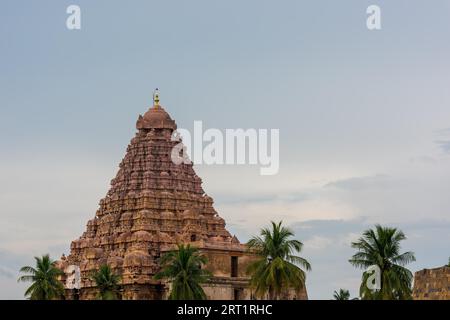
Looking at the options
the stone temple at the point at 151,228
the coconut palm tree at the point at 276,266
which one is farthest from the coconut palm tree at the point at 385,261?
the stone temple at the point at 151,228

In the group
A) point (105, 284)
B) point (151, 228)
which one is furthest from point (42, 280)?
point (151, 228)

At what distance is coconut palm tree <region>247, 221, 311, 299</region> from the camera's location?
8838 cm

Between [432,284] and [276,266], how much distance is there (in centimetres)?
1640

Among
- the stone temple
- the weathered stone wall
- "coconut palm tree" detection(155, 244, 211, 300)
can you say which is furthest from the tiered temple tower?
the weathered stone wall

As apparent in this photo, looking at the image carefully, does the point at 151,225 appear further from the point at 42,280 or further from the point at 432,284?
the point at 432,284

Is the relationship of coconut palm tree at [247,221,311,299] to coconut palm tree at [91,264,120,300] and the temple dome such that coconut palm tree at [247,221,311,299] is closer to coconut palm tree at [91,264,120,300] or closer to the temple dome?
coconut palm tree at [91,264,120,300]

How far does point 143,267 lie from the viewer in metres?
124

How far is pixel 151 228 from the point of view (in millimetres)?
131250

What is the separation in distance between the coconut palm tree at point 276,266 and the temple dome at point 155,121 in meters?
49.8

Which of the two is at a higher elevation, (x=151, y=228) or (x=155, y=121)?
(x=155, y=121)
